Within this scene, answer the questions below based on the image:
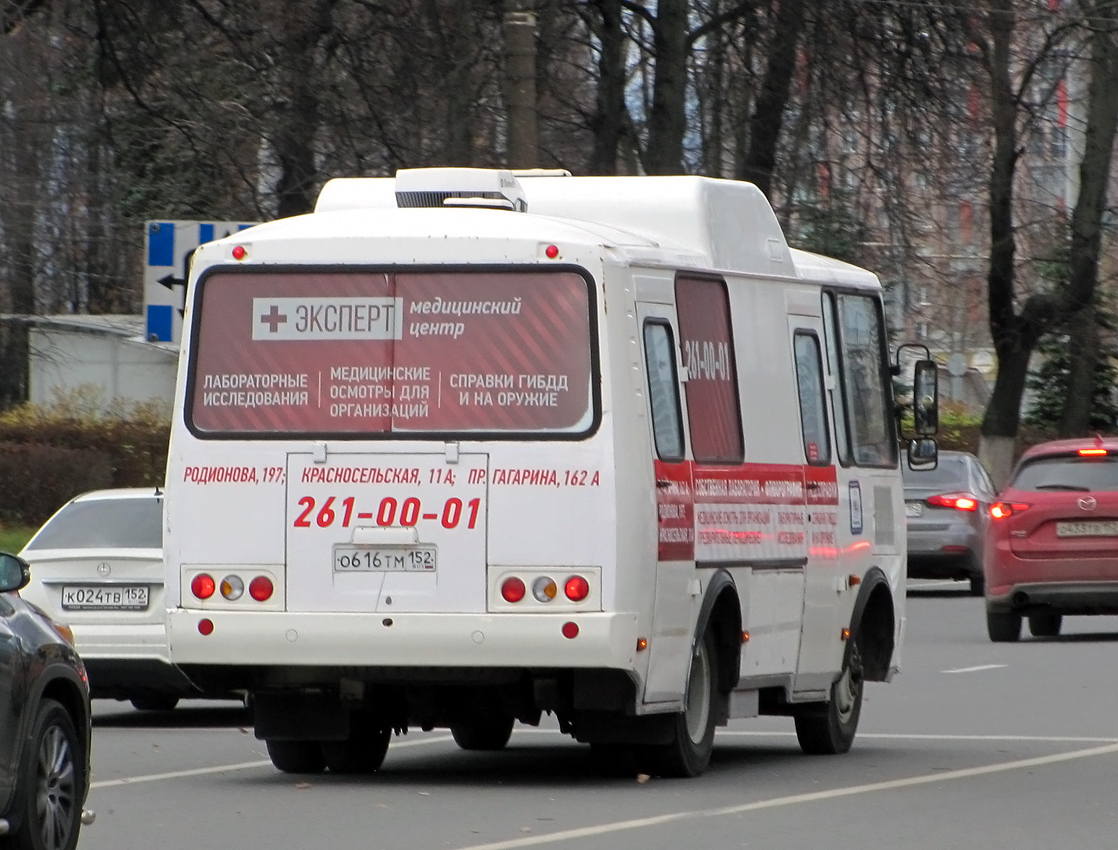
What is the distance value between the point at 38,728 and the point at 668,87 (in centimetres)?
1828

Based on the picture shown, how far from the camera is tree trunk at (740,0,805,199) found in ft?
77.5

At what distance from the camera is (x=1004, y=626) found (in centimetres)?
2133

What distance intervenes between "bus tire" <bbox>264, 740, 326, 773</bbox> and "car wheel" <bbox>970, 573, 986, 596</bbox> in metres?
17.5

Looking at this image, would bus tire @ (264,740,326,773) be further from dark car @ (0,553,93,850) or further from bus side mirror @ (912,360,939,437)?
bus side mirror @ (912,360,939,437)

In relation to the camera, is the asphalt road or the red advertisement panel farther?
the red advertisement panel

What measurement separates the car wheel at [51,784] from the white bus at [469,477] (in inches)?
92.1

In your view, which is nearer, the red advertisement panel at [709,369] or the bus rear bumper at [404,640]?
the bus rear bumper at [404,640]

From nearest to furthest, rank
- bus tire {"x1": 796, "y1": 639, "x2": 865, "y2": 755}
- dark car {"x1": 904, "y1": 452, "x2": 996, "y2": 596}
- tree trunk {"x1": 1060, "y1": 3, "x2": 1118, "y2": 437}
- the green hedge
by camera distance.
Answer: bus tire {"x1": 796, "y1": 639, "x2": 865, "y2": 755}
dark car {"x1": 904, "y1": 452, "x2": 996, "y2": 596}
the green hedge
tree trunk {"x1": 1060, "y1": 3, "x2": 1118, "y2": 437}

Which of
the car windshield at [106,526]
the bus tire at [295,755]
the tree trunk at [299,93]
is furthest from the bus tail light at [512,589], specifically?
the tree trunk at [299,93]

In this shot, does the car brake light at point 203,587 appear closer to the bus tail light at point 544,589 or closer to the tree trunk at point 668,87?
the bus tail light at point 544,589

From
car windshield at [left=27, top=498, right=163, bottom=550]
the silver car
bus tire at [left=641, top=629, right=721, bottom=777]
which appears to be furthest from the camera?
car windshield at [left=27, top=498, right=163, bottom=550]

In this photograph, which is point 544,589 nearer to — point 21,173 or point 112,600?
point 112,600

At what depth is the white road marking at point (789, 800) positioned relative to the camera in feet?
29.6

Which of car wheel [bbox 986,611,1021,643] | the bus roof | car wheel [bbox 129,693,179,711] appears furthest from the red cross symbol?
car wheel [bbox 986,611,1021,643]
